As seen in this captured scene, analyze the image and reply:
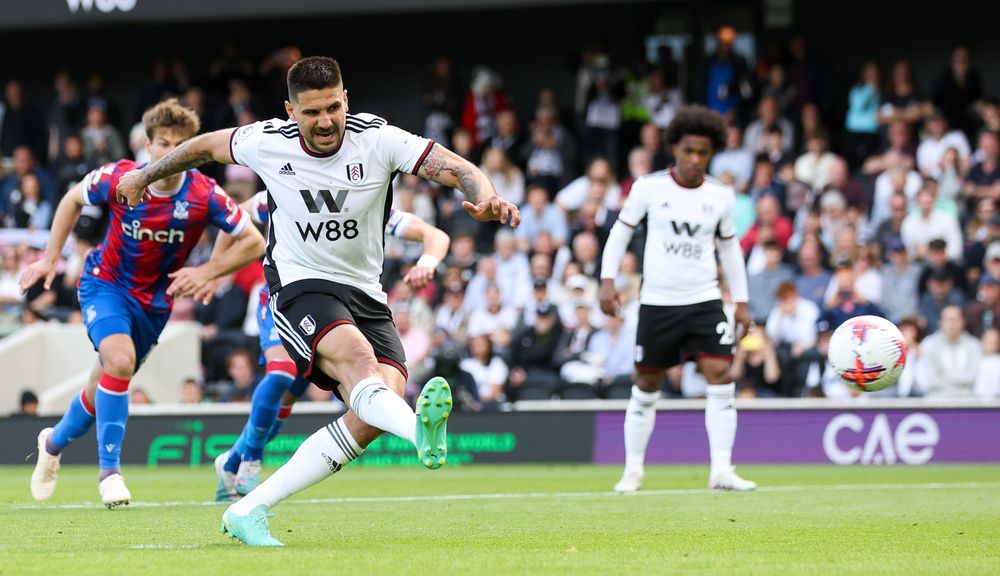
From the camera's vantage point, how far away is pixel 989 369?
15.7 m

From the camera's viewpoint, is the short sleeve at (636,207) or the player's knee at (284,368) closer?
the player's knee at (284,368)

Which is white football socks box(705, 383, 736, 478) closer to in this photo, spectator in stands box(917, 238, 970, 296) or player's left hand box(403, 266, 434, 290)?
player's left hand box(403, 266, 434, 290)

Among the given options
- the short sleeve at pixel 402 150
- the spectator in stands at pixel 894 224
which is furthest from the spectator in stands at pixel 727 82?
the short sleeve at pixel 402 150

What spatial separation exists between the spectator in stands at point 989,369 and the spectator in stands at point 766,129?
4630mm

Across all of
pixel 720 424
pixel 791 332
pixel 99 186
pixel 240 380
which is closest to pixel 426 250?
pixel 99 186

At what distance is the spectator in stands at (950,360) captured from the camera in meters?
15.9

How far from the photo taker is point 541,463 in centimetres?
1557

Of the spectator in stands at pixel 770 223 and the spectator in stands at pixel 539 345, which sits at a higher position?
the spectator in stands at pixel 770 223

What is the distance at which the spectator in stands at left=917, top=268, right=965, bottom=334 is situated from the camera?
1673 cm

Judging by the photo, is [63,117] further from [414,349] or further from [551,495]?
[551,495]

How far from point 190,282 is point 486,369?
871cm

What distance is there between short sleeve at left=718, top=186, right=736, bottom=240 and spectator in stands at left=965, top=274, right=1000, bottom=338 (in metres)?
5.85

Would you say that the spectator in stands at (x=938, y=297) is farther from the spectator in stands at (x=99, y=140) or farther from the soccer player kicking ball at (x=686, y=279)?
the spectator in stands at (x=99, y=140)

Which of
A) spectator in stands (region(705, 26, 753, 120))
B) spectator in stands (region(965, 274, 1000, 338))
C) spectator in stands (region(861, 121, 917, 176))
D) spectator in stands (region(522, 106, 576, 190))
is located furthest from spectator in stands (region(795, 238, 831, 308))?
spectator in stands (region(522, 106, 576, 190))
